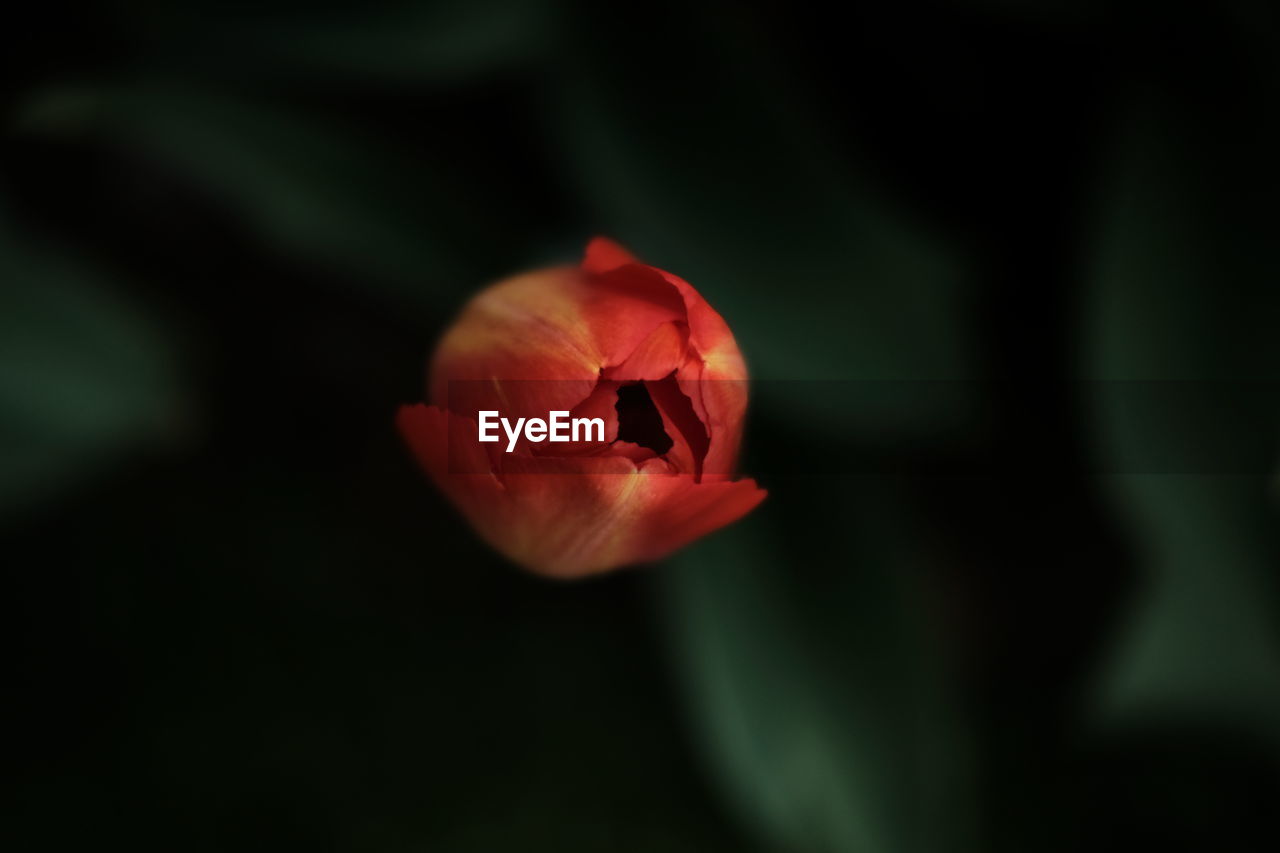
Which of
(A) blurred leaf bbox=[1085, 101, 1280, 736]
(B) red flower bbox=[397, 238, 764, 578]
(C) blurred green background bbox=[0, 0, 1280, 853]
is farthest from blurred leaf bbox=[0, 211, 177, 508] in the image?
(A) blurred leaf bbox=[1085, 101, 1280, 736]

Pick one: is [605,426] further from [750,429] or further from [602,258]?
[750,429]

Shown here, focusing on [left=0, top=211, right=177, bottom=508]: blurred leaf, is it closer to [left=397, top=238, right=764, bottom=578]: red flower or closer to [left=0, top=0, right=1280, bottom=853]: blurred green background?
[left=0, top=0, right=1280, bottom=853]: blurred green background

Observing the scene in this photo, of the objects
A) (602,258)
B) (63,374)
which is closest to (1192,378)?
(602,258)

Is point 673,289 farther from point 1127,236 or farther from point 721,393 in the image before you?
point 1127,236

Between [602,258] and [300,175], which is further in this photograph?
[300,175]

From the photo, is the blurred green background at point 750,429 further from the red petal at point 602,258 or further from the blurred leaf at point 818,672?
the red petal at point 602,258

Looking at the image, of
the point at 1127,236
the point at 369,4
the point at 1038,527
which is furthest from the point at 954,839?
the point at 369,4
